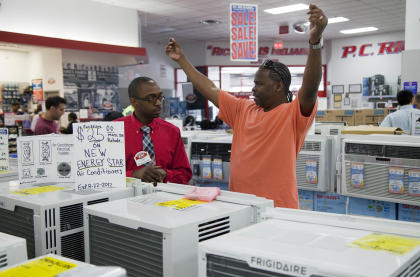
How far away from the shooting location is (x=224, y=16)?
10664 mm

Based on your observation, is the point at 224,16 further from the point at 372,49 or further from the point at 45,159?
the point at 45,159

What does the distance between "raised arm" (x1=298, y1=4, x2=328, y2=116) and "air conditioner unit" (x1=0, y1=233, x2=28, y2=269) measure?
1.31 m

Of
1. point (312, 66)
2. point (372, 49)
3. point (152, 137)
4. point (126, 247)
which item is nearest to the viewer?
point (126, 247)

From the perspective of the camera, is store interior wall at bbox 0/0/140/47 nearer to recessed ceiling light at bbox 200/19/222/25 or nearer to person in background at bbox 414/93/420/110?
recessed ceiling light at bbox 200/19/222/25

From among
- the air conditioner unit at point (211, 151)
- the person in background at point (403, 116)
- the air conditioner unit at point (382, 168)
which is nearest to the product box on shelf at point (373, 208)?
the air conditioner unit at point (382, 168)

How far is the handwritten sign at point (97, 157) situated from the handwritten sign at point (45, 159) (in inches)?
8.8

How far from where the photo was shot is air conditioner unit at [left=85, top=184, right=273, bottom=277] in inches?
39.0

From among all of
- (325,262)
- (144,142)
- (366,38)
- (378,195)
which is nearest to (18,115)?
(144,142)

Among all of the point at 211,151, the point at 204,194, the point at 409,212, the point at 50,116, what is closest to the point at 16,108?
the point at 50,116

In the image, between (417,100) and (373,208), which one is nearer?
(373,208)

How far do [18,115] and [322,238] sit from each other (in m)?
8.46

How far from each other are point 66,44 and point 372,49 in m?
11.1

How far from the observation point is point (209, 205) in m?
1.23

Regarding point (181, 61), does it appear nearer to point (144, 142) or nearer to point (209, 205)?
point (144, 142)
